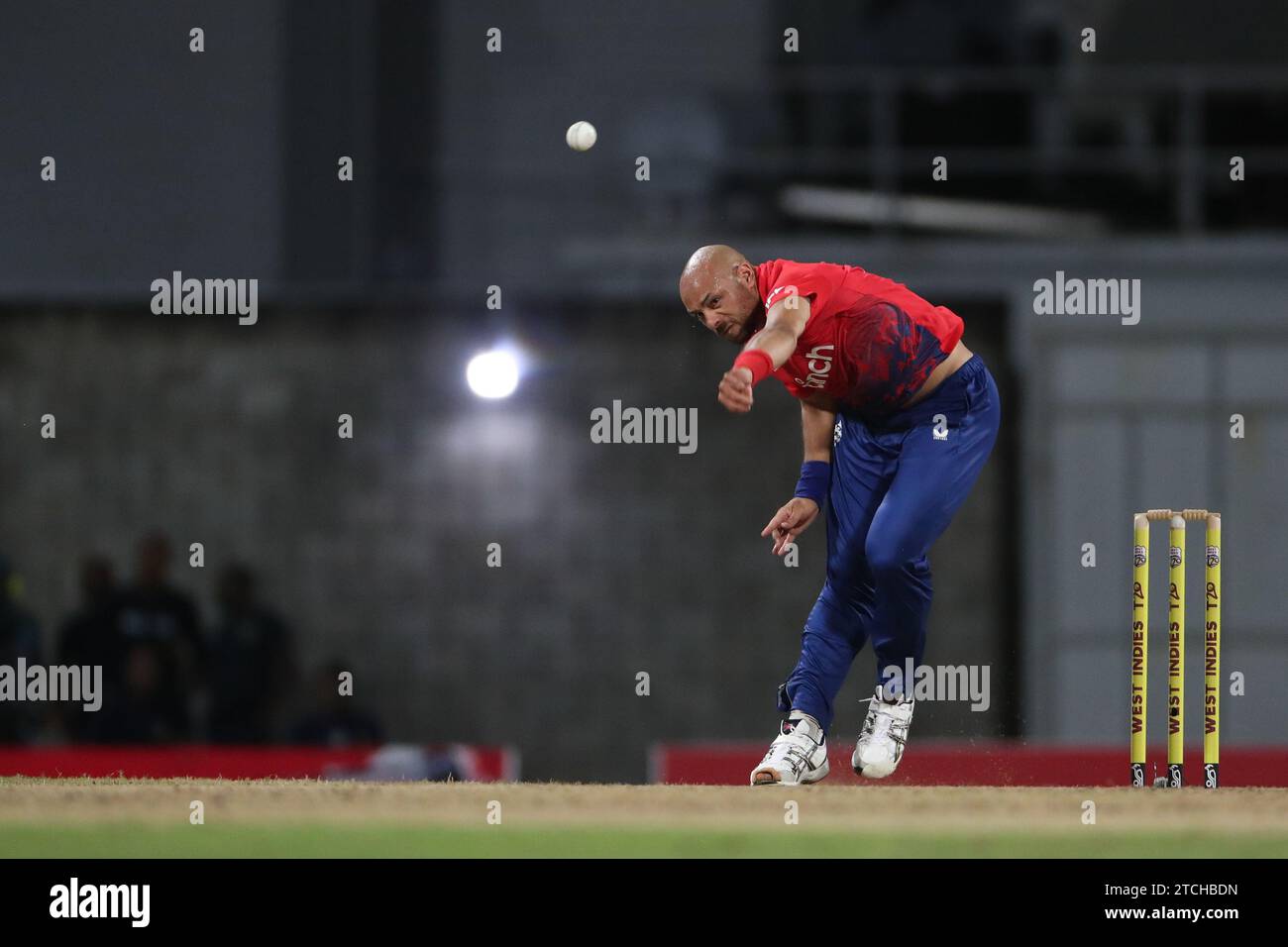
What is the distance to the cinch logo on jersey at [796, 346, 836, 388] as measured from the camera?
8102 millimetres

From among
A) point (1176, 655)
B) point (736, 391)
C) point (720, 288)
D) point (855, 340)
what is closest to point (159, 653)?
point (720, 288)

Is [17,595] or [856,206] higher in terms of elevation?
[856,206]

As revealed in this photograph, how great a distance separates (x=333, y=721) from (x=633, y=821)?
30.8 ft

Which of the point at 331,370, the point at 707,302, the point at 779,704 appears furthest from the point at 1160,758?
the point at 331,370

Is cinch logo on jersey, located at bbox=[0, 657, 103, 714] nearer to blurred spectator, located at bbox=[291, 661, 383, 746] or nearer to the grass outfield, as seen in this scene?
blurred spectator, located at bbox=[291, 661, 383, 746]

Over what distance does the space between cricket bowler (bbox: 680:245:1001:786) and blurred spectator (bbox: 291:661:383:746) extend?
8.02 m

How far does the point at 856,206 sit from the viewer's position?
17703 mm

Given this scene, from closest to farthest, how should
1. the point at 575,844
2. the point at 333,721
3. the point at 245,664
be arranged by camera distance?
the point at 575,844
the point at 333,721
the point at 245,664

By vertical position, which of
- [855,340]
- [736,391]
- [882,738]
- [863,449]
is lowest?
[882,738]

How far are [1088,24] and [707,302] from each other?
1202 centimetres

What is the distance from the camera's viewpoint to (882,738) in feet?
27.7

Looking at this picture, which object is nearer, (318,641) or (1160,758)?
(1160,758)

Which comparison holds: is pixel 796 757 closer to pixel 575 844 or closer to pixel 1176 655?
pixel 1176 655
